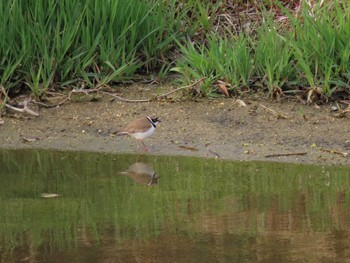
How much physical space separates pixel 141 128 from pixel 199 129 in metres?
0.65

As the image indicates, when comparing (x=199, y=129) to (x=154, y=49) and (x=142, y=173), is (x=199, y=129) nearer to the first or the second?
(x=142, y=173)

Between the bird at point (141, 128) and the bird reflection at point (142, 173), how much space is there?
360 millimetres

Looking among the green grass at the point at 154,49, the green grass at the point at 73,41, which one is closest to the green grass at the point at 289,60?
the green grass at the point at 154,49

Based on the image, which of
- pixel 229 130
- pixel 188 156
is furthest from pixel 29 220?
pixel 229 130

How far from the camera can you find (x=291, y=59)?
906 cm

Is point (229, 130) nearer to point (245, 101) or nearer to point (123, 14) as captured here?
point (245, 101)

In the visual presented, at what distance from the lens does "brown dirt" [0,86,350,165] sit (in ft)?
26.1

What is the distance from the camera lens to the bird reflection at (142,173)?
279 inches

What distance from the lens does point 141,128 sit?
798 cm

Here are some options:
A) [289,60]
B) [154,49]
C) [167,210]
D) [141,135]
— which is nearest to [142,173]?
[141,135]

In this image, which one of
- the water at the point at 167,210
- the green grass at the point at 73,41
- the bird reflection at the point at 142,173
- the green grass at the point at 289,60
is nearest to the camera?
the water at the point at 167,210

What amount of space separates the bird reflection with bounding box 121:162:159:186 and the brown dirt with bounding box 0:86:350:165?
453mm

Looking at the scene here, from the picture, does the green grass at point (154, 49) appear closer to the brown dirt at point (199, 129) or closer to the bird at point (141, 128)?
the brown dirt at point (199, 129)

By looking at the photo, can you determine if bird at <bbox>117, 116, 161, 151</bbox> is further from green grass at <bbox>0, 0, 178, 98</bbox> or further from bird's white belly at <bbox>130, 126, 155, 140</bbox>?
green grass at <bbox>0, 0, 178, 98</bbox>
